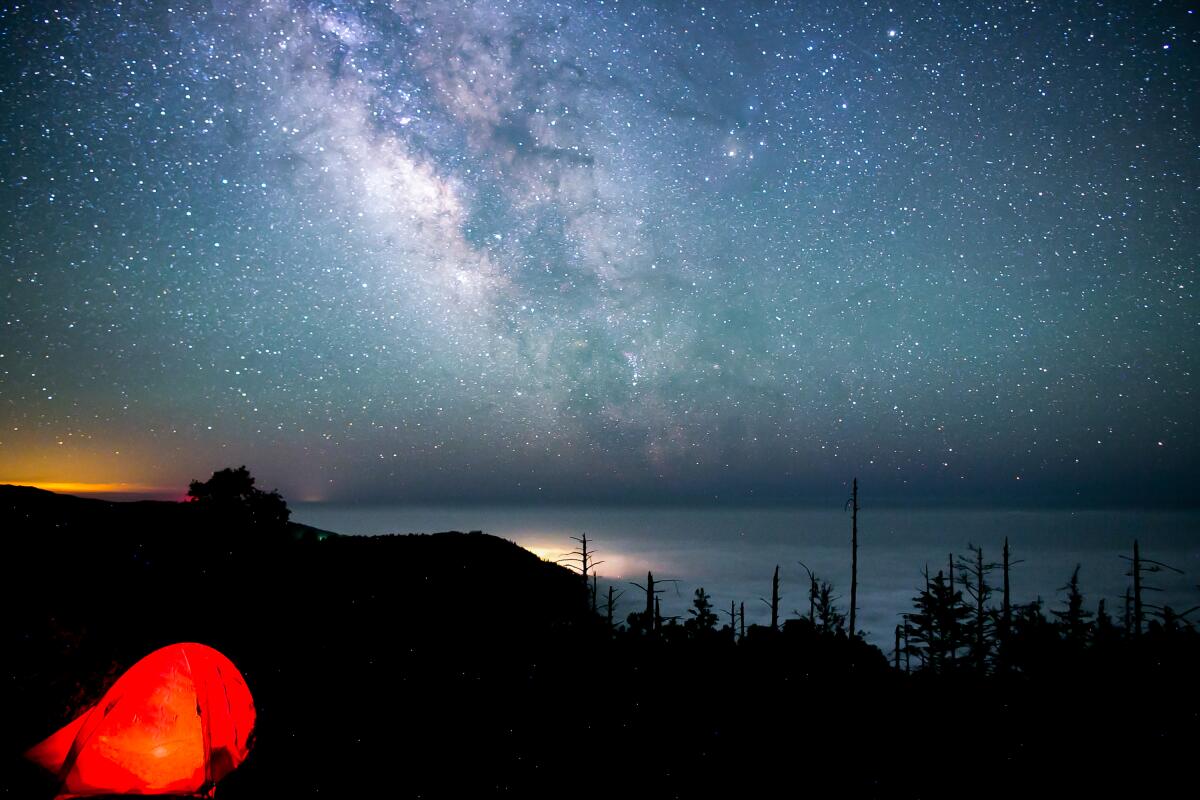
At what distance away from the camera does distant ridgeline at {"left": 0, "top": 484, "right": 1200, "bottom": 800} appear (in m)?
11.3

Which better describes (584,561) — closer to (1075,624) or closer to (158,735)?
(158,735)

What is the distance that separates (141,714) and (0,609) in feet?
24.1

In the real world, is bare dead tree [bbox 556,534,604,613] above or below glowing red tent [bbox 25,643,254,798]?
below

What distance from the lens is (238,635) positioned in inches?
764

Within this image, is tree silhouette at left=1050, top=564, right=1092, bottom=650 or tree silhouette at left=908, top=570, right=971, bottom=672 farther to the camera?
tree silhouette at left=908, top=570, right=971, bottom=672

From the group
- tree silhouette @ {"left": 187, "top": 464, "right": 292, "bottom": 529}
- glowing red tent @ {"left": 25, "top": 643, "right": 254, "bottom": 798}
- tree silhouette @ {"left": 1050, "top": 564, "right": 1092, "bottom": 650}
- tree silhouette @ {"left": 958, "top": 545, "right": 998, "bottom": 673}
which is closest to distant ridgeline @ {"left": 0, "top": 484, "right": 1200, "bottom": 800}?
glowing red tent @ {"left": 25, "top": 643, "right": 254, "bottom": 798}

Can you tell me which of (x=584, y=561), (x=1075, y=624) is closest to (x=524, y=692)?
(x=584, y=561)

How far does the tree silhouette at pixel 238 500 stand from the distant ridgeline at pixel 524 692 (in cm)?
603

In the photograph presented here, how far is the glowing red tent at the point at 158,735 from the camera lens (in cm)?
910

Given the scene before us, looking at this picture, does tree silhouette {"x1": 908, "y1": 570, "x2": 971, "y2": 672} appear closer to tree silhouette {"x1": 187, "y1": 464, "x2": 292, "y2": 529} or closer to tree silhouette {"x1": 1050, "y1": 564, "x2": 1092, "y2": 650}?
tree silhouette {"x1": 1050, "y1": 564, "x2": 1092, "y2": 650}

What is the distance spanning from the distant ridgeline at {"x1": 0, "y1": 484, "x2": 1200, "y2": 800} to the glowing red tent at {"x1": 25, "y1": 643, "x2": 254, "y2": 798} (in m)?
0.47

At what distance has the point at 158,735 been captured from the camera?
31.6 ft

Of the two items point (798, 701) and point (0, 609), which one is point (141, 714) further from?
point (798, 701)

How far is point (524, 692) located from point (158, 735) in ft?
32.8
